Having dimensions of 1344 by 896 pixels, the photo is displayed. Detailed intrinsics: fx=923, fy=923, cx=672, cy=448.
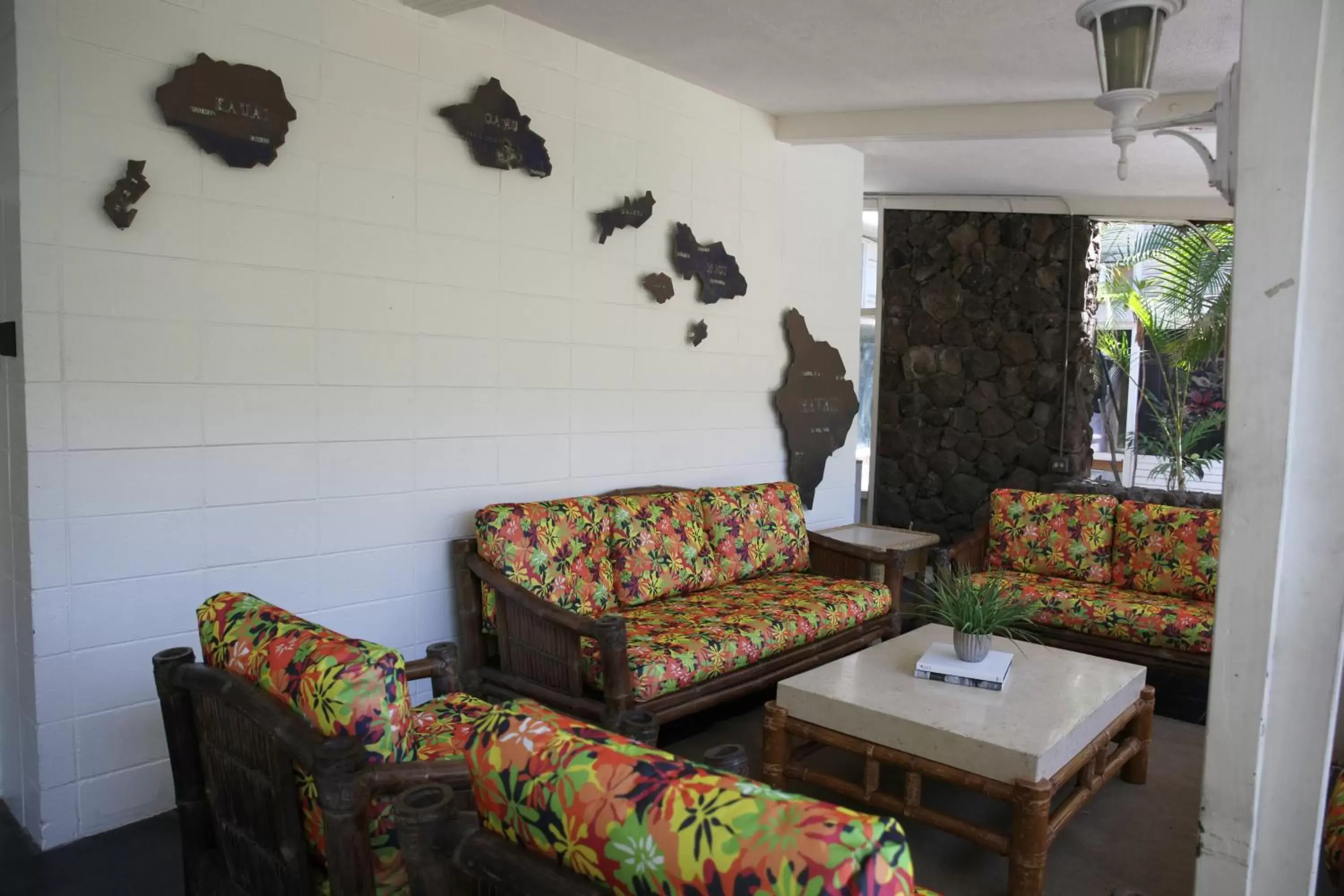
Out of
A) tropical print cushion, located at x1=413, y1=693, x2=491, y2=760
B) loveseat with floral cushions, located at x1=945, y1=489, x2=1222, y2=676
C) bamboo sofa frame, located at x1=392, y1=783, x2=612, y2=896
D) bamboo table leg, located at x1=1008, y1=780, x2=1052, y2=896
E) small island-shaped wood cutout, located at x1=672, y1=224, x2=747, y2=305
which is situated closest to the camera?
bamboo sofa frame, located at x1=392, y1=783, x2=612, y2=896

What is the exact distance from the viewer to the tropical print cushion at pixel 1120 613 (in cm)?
373

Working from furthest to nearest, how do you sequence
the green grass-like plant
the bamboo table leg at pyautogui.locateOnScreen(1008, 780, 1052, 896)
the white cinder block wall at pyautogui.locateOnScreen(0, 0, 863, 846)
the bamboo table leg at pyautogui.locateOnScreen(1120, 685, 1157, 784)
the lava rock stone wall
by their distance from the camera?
1. the lava rock stone wall
2. the bamboo table leg at pyautogui.locateOnScreen(1120, 685, 1157, 784)
3. the green grass-like plant
4. the white cinder block wall at pyautogui.locateOnScreen(0, 0, 863, 846)
5. the bamboo table leg at pyautogui.locateOnScreen(1008, 780, 1052, 896)

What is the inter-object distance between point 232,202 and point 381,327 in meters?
0.60

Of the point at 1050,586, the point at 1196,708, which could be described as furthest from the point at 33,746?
the point at 1196,708

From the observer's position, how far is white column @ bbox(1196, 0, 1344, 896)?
50.3 inches

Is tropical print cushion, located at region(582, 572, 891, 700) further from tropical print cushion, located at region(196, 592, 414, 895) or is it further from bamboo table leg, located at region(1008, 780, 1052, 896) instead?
tropical print cushion, located at region(196, 592, 414, 895)

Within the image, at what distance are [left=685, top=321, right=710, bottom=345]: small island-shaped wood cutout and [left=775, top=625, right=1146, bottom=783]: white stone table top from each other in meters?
1.78

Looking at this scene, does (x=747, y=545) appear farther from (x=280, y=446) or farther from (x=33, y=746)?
(x=33, y=746)

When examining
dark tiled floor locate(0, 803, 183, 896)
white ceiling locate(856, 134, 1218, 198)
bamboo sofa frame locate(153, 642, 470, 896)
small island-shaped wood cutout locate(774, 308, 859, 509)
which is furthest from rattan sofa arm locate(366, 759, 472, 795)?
white ceiling locate(856, 134, 1218, 198)

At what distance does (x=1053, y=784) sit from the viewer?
2344mm

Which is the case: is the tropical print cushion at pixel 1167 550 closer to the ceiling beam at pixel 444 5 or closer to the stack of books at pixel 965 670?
the stack of books at pixel 965 670

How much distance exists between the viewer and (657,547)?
3779 millimetres

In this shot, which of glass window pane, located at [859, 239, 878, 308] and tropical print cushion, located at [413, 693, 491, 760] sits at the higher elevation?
glass window pane, located at [859, 239, 878, 308]

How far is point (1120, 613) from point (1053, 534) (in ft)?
2.41
